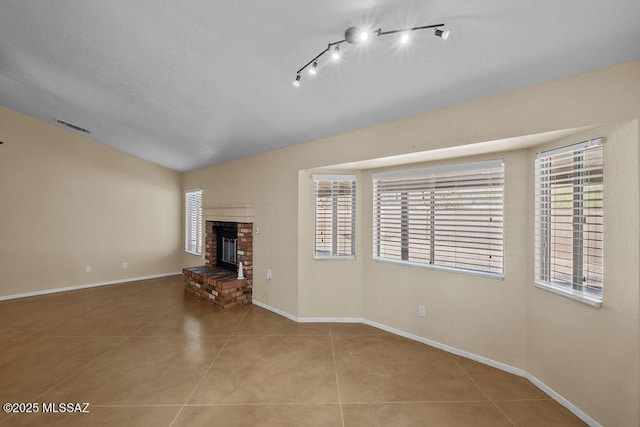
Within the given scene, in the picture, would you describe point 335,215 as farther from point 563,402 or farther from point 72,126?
point 72,126

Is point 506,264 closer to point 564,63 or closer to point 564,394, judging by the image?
point 564,394

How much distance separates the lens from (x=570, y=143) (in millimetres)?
1945

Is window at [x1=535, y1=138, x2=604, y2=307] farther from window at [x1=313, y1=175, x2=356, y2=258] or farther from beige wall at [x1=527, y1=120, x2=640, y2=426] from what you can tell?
window at [x1=313, y1=175, x2=356, y2=258]

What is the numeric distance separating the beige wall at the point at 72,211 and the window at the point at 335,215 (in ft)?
14.8

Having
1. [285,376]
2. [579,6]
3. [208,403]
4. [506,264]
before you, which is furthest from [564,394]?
[208,403]

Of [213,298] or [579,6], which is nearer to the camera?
[579,6]

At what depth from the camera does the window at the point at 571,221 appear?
5.99ft

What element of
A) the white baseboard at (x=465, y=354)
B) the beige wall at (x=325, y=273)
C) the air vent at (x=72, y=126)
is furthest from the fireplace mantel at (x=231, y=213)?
the air vent at (x=72, y=126)

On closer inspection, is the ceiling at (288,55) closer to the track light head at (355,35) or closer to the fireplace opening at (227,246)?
the track light head at (355,35)

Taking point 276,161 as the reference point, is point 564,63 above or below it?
above

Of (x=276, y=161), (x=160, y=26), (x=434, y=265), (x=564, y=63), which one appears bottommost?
(x=434, y=265)

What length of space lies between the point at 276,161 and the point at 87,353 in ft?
10.3

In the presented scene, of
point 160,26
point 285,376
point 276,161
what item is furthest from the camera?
point 276,161

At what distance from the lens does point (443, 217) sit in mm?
2801
